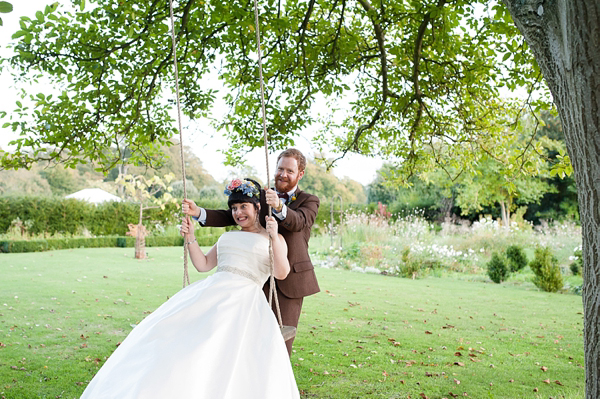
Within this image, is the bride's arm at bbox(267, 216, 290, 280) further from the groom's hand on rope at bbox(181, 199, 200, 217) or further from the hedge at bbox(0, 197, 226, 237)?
the hedge at bbox(0, 197, 226, 237)

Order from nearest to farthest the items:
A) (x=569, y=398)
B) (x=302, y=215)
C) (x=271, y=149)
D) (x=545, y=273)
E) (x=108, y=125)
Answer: (x=302, y=215), (x=569, y=398), (x=108, y=125), (x=271, y=149), (x=545, y=273)

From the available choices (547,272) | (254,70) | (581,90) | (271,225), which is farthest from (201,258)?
(547,272)

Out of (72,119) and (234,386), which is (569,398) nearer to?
(234,386)

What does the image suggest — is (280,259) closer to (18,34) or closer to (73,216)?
(18,34)

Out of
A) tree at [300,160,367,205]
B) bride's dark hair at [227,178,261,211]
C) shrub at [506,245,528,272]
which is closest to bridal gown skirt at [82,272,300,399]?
bride's dark hair at [227,178,261,211]

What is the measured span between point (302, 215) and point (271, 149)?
3.46m

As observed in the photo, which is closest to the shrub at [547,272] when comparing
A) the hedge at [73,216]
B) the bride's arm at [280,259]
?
the bride's arm at [280,259]

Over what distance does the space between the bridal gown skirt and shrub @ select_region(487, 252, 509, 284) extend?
782 centimetres

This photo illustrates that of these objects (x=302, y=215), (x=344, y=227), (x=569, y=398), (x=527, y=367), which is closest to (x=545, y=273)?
(x=527, y=367)

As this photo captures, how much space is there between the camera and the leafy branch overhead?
16.0 feet

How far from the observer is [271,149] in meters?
6.14

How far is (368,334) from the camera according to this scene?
19.1ft

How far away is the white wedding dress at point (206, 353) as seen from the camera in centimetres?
211

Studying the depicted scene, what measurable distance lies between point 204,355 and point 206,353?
13 mm
